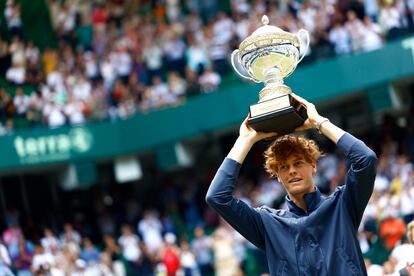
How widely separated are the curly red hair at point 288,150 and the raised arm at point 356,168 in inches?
4.6

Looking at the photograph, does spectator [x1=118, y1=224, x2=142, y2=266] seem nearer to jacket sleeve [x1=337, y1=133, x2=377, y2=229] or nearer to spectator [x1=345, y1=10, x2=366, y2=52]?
spectator [x1=345, y1=10, x2=366, y2=52]

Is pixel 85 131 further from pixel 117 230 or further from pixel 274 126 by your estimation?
pixel 274 126

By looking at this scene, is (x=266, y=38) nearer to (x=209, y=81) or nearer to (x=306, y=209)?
(x=306, y=209)

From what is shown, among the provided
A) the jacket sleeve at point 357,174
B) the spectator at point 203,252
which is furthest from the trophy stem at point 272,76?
the spectator at point 203,252

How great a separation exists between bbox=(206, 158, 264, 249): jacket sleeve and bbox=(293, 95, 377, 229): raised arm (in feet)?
1.41

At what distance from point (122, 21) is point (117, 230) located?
476 cm

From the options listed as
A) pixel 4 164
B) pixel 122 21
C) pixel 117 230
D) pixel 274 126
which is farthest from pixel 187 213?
pixel 274 126

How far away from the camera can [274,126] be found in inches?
193

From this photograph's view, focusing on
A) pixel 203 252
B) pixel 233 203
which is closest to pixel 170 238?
pixel 203 252

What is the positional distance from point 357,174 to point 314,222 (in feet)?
0.98

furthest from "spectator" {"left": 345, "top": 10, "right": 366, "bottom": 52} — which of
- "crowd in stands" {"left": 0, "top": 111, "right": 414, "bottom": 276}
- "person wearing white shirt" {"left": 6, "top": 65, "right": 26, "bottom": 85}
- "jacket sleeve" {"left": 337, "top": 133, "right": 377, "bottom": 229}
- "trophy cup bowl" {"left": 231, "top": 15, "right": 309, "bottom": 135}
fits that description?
"jacket sleeve" {"left": 337, "top": 133, "right": 377, "bottom": 229}

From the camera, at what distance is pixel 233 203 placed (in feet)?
15.7

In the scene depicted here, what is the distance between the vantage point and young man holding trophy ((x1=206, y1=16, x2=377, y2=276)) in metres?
4.57

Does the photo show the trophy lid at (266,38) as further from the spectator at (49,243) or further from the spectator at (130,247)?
the spectator at (130,247)
